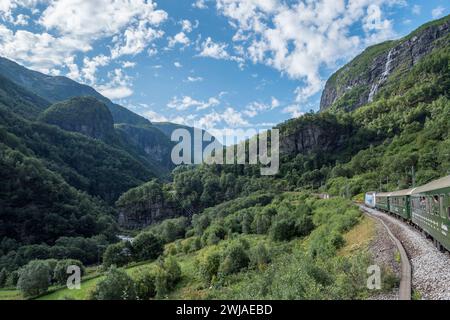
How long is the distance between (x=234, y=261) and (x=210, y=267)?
188 inches

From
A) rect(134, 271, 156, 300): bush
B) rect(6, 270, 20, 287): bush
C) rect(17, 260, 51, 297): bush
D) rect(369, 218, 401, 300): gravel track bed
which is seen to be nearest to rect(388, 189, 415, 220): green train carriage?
rect(369, 218, 401, 300): gravel track bed

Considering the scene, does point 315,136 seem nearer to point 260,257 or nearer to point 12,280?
point 12,280

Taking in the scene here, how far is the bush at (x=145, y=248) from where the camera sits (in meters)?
88.7

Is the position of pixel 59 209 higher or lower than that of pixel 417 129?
lower

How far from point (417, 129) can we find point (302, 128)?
205 ft

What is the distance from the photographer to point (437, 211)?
1944 centimetres

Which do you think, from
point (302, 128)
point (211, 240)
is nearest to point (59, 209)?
point (211, 240)

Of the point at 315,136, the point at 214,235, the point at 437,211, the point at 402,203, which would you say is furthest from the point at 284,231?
the point at 315,136

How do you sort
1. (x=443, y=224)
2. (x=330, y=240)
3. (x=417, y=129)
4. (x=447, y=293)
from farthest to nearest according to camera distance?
(x=417, y=129)
(x=330, y=240)
(x=443, y=224)
(x=447, y=293)

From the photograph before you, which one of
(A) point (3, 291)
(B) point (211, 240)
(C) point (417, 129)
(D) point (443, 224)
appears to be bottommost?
(A) point (3, 291)

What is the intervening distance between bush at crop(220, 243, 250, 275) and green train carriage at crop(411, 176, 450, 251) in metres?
22.5

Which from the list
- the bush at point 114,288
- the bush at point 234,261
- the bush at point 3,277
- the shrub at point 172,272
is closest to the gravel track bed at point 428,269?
the bush at point 234,261
